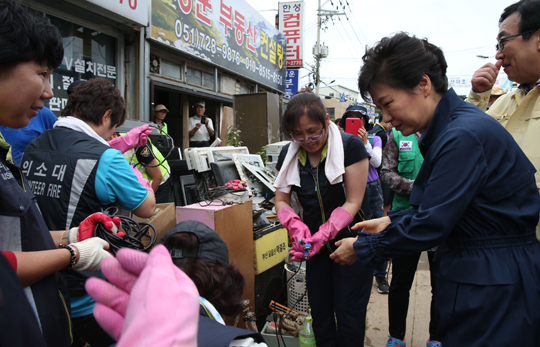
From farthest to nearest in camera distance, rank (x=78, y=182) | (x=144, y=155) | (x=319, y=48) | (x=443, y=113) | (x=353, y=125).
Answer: (x=319, y=48) → (x=353, y=125) → (x=144, y=155) → (x=78, y=182) → (x=443, y=113)

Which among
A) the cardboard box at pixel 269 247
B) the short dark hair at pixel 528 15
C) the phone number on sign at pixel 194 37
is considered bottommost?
the cardboard box at pixel 269 247

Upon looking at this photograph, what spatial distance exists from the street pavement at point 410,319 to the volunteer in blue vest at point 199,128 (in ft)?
15.6

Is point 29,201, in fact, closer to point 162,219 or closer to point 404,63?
point 162,219

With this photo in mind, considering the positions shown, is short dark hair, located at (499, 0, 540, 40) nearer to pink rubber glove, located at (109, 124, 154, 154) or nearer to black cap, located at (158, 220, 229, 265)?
black cap, located at (158, 220, 229, 265)

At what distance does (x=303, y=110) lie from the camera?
1.95 metres

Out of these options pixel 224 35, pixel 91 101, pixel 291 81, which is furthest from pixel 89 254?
pixel 291 81

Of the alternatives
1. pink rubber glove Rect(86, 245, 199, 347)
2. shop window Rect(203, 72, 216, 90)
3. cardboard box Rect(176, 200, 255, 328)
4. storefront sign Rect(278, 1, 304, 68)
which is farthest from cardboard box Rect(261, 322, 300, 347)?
storefront sign Rect(278, 1, 304, 68)

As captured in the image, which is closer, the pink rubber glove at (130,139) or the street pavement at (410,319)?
the pink rubber glove at (130,139)

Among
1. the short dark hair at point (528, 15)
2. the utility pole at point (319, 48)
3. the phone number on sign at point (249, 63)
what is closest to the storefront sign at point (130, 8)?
the phone number on sign at point (249, 63)

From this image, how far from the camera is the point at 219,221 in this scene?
94.9 inches

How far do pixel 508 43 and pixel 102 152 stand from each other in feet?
6.66

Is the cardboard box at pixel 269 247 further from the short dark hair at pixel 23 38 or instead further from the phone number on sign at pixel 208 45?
the phone number on sign at pixel 208 45

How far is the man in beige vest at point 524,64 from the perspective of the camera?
137 cm

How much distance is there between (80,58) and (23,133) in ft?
9.13
